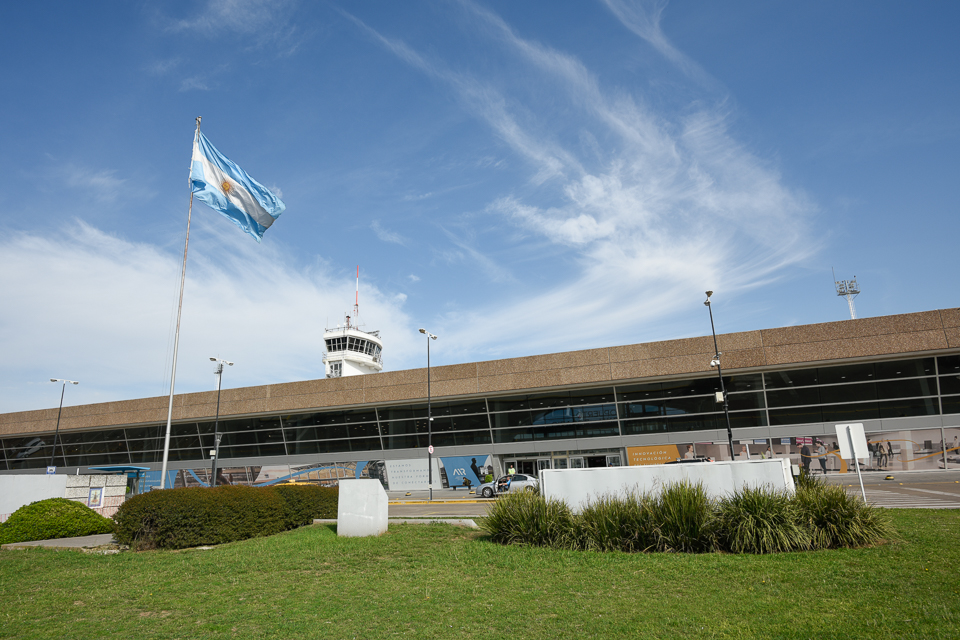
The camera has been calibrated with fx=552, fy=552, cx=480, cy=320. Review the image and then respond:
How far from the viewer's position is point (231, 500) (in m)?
15.4

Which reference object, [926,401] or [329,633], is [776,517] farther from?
[926,401]

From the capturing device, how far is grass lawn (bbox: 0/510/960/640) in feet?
20.6

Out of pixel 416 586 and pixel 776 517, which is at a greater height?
pixel 776 517

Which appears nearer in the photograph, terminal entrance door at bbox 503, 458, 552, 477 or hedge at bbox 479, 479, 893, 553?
hedge at bbox 479, 479, 893, 553

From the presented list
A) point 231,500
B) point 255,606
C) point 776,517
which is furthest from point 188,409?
point 776,517

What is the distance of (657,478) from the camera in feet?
39.1

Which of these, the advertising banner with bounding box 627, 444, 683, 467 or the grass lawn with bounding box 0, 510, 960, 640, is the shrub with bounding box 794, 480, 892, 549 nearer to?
the grass lawn with bounding box 0, 510, 960, 640

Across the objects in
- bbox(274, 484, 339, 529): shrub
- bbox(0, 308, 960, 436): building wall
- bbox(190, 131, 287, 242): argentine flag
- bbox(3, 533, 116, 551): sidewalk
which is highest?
bbox(190, 131, 287, 242): argentine flag

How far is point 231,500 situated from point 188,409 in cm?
3500

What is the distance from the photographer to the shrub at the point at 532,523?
11511 mm

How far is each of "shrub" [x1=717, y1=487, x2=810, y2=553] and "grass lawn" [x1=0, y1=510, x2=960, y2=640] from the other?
61cm

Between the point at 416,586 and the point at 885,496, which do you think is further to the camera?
the point at 885,496

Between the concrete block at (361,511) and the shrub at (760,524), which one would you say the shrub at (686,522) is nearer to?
the shrub at (760,524)

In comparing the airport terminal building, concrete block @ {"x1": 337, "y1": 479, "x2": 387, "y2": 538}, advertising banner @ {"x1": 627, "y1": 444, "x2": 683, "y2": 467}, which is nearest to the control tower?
the airport terminal building
